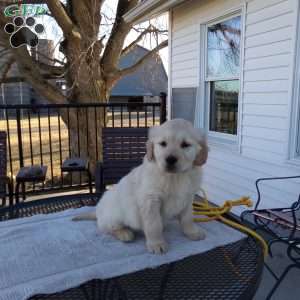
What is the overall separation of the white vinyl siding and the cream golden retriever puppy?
209cm

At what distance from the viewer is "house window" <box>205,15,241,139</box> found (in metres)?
4.21

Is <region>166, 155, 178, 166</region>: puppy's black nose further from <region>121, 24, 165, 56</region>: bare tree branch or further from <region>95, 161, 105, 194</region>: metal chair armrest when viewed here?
<region>121, 24, 165, 56</region>: bare tree branch

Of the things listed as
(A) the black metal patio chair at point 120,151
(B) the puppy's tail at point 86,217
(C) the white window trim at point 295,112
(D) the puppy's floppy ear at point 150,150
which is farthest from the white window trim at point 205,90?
(D) the puppy's floppy ear at point 150,150

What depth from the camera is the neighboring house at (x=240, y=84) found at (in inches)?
131

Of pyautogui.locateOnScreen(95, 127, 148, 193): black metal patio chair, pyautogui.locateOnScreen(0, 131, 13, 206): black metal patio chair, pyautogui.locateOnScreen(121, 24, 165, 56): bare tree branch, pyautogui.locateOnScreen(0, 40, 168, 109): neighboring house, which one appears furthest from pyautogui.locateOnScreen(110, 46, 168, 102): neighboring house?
pyautogui.locateOnScreen(0, 131, 13, 206): black metal patio chair

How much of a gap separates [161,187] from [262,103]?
255 cm

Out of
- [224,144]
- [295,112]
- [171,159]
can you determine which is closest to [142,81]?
[224,144]

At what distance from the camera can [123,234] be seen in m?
1.64

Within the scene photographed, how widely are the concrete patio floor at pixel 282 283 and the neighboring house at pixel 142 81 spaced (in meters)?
6.40

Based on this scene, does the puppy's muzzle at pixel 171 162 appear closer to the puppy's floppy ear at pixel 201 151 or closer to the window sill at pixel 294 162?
the puppy's floppy ear at pixel 201 151

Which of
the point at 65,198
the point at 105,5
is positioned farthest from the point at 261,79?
the point at 105,5

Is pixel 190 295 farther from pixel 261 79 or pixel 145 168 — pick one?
pixel 261 79

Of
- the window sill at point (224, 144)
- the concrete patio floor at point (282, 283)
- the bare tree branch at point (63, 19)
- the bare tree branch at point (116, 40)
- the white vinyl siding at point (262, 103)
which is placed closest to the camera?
the concrete patio floor at point (282, 283)

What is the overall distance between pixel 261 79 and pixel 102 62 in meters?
4.81
